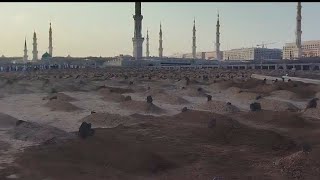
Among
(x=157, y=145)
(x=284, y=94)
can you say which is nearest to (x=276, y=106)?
(x=284, y=94)

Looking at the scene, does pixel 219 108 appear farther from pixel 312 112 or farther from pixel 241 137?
pixel 241 137

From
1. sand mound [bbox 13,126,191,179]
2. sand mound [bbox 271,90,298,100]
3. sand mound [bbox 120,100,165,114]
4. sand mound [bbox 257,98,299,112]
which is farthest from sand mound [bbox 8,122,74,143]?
sand mound [bbox 271,90,298,100]

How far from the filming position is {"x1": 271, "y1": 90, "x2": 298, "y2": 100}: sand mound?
36.9 m

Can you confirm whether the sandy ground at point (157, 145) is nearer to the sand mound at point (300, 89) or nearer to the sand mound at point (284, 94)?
the sand mound at point (284, 94)

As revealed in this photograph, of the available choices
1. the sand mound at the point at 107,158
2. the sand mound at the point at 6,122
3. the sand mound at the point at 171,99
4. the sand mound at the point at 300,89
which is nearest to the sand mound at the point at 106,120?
the sand mound at the point at 6,122

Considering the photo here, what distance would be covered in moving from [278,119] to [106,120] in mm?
8831

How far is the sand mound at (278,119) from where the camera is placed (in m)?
21.1

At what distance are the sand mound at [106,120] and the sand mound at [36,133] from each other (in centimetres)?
358

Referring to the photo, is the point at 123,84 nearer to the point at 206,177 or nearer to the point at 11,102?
the point at 11,102

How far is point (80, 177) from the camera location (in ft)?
37.1

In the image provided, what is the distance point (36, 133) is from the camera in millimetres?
16375

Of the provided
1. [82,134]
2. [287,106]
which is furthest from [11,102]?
[287,106]

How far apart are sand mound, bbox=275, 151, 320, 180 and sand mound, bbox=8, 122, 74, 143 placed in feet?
26.2

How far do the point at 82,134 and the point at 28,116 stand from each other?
925cm
